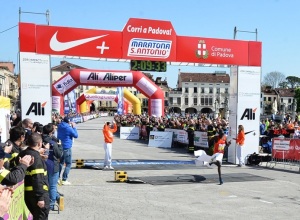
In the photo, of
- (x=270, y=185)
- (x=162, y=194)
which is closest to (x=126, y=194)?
(x=162, y=194)

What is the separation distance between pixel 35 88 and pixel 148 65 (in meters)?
4.35

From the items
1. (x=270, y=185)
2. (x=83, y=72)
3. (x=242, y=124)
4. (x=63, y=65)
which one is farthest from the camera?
(x=63, y=65)

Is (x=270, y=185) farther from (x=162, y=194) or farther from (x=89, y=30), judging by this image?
(x=89, y=30)

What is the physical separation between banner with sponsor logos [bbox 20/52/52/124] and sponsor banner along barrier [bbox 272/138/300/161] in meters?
9.03

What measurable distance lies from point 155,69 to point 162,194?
6416 mm

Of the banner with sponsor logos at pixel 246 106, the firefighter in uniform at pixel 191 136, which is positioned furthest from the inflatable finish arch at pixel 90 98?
the banner with sponsor logos at pixel 246 106

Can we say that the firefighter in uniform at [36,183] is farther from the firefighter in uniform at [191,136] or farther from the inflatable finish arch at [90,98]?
the inflatable finish arch at [90,98]

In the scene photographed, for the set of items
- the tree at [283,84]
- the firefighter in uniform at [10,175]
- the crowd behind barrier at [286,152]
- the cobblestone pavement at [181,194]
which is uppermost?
the tree at [283,84]

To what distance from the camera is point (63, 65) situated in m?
123

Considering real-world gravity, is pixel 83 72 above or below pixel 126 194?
above

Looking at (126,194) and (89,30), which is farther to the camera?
(89,30)

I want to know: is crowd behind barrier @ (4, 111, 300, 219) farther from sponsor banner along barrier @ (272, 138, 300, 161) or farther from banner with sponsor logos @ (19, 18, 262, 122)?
banner with sponsor logos @ (19, 18, 262, 122)

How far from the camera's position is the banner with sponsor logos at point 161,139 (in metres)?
24.5

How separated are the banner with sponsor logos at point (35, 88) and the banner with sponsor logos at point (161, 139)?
11.8 m
